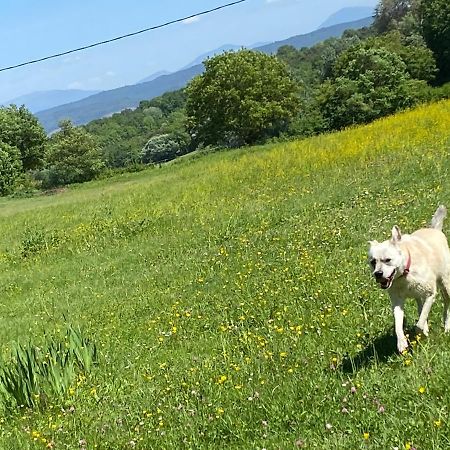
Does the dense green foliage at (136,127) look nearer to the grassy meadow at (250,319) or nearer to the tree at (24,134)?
the tree at (24,134)

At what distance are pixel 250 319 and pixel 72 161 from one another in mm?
76782

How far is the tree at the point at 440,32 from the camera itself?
216 feet

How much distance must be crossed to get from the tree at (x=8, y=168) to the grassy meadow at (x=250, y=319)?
5244 cm

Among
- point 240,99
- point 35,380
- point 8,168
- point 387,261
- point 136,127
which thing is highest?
point 136,127

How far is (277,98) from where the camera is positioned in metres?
69.9

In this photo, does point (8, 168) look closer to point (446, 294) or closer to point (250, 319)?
point (250, 319)

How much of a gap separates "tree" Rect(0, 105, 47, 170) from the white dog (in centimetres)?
8067

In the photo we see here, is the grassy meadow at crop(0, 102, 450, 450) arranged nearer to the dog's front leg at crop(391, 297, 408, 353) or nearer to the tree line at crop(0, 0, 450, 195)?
the dog's front leg at crop(391, 297, 408, 353)

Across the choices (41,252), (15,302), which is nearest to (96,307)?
(15,302)

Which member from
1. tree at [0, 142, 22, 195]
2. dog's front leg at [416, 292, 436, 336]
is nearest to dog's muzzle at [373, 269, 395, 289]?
dog's front leg at [416, 292, 436, 336]

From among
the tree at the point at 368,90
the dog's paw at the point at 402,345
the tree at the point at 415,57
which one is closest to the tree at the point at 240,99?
the tree at the point at 368,90

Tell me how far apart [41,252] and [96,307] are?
A: 9544 mm

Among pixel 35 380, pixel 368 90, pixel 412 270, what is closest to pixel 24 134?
pixel 368 90

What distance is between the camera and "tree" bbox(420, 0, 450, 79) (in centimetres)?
6569
